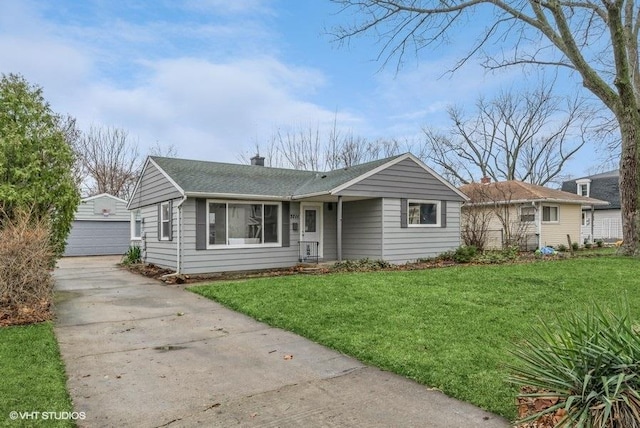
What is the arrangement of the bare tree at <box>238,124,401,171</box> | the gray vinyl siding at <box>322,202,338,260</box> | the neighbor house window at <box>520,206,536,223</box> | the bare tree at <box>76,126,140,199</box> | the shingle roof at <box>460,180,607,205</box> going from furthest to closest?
the bare tree at <box>76,126,140,199</box>, the bare tree at <box>238,124,401,171</box>, the neighbor house window at <box>520,206,536,223</box>, the shingle roof at <box>460,180,607,205</box>, the gray vinyl siding at <box>322,202,338,260</box>

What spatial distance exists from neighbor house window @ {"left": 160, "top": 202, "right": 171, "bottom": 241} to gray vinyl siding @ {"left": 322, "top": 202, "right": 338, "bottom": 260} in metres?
5.06

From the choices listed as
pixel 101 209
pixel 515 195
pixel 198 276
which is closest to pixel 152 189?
pixel 198 276

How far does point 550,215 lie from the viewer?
2098 centimetres

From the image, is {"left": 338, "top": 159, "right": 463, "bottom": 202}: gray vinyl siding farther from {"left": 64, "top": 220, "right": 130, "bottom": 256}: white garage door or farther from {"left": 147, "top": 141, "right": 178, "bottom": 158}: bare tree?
{"left": 147, "top": 141, "right": 178, "bottom": 158}: bare tree

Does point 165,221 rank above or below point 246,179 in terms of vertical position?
below

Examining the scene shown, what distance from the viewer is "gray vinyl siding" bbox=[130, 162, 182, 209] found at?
41.8 ft

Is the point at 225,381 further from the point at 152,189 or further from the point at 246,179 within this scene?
the point at 152,189

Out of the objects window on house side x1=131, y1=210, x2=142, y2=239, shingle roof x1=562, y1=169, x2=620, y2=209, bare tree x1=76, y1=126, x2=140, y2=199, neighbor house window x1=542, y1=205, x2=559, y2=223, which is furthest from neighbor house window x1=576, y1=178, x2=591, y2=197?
bare tree x1=76, y1=126, x2=140, y2=199

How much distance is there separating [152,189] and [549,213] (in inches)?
722

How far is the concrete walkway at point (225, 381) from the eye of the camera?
3.28m

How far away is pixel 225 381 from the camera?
13.4ft

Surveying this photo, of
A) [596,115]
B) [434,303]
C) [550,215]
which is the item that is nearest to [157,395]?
[434,303]

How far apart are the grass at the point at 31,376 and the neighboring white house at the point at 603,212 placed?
2924 cm

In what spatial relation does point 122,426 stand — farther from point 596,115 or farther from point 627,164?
point 596,115
